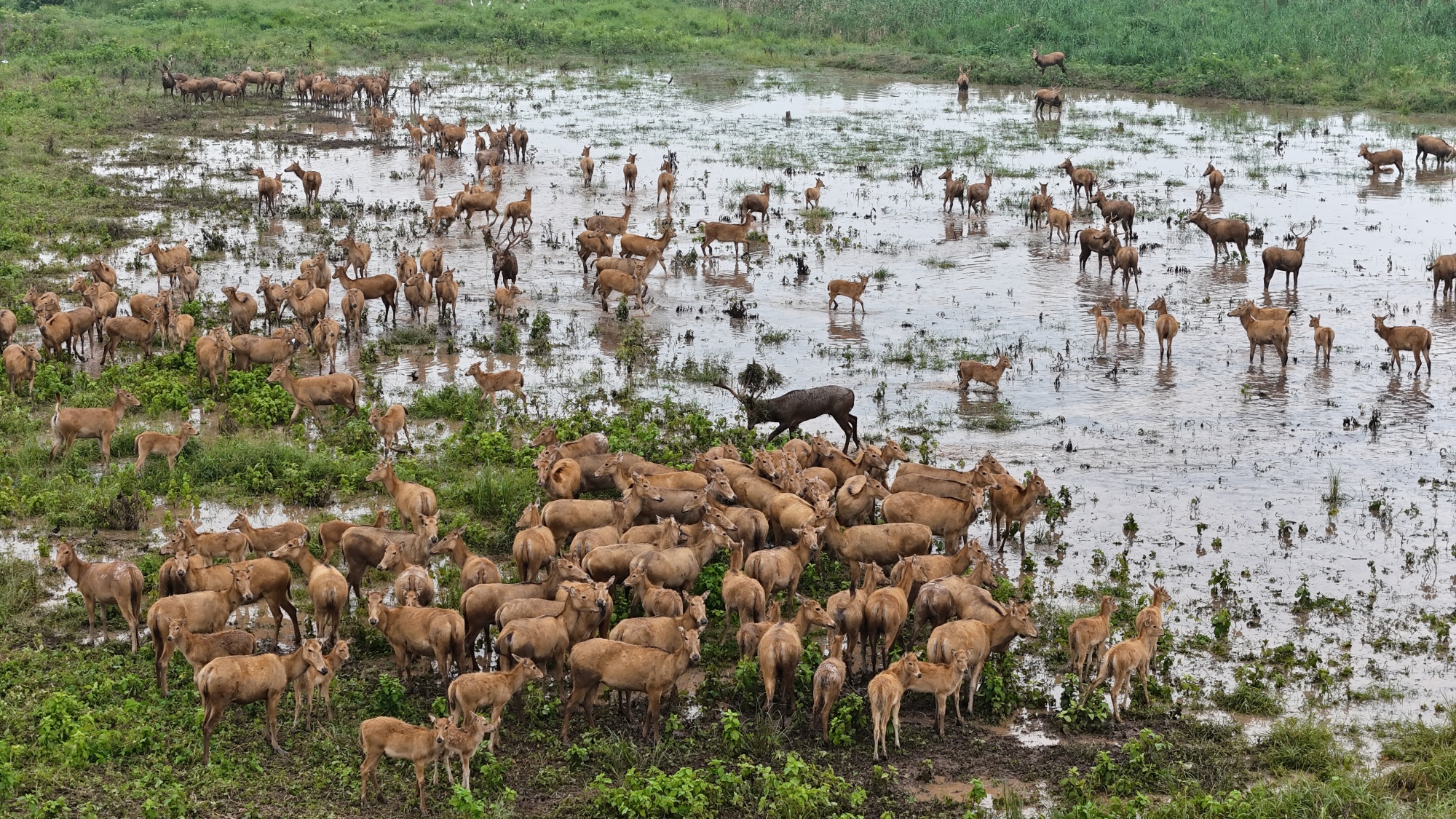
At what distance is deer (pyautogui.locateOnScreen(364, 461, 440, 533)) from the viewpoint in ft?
44.7

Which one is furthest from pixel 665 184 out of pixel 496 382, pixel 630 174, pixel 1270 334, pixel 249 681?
pixel 249 681

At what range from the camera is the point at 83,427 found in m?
15.3

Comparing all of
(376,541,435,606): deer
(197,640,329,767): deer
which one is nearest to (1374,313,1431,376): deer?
(376,541,435,606): deer

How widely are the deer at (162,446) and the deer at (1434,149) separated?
94.9 feet

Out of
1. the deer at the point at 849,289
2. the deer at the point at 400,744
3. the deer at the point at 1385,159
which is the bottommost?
the deer at the point at 400,744

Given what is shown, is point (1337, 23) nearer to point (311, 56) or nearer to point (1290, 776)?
point (311, 56)

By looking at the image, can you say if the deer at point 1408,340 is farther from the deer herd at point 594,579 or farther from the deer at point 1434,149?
the deer at point 1434,149

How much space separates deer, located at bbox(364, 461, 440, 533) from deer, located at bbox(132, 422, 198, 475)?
2.35 metres

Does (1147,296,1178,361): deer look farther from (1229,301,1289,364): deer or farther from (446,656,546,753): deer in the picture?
(446,656,546,753): deer

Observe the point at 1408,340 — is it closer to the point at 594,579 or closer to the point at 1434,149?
the point at 594,579

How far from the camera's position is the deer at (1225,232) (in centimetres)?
2547

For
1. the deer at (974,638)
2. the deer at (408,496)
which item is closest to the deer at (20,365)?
the deer at (408,496)

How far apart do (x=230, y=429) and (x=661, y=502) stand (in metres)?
5.96

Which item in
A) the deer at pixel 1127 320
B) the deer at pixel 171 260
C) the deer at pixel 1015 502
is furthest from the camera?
the deer at pixel 171 260
